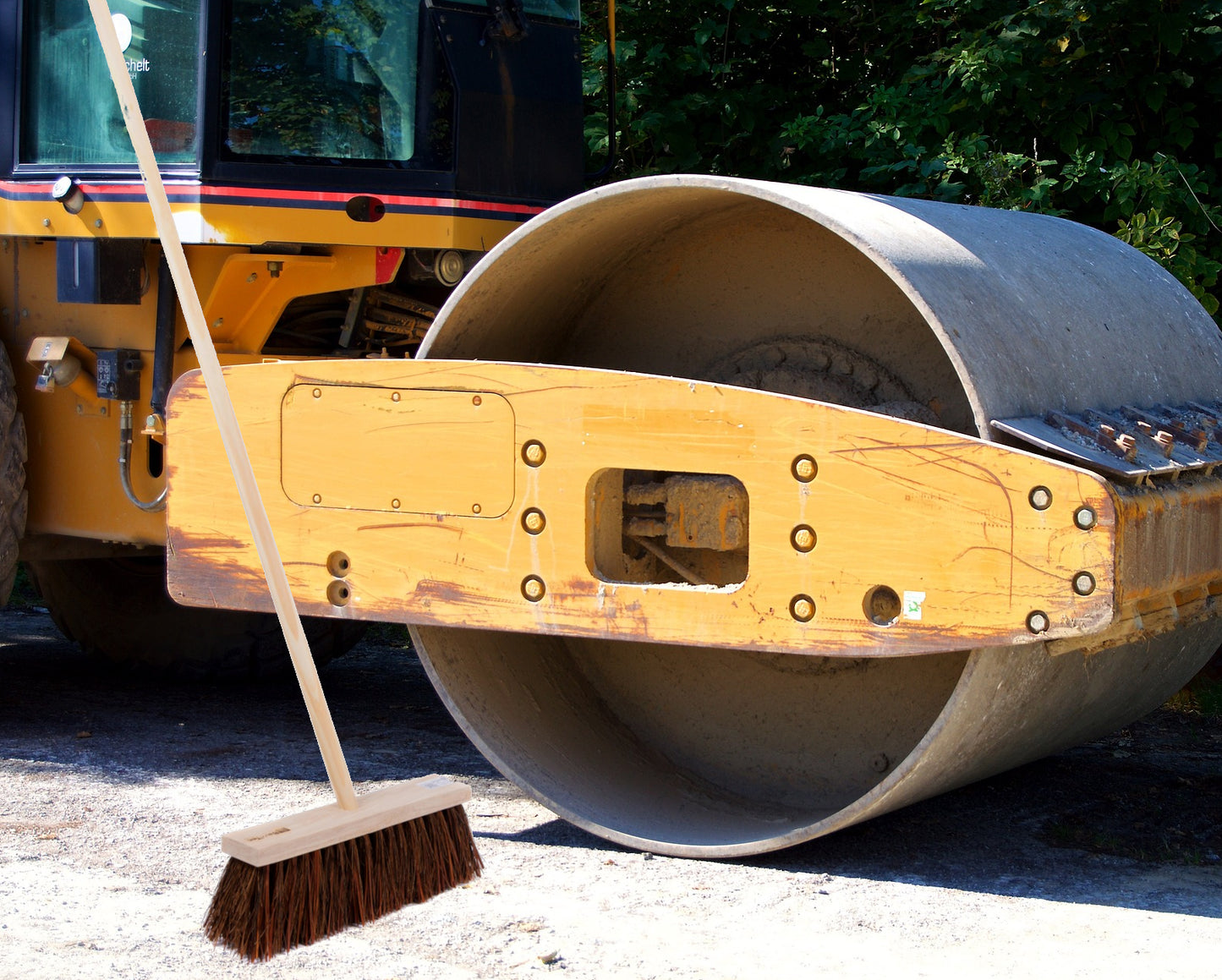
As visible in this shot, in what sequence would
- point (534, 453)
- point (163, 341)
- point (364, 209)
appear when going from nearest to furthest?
point (534, 453), point (364, 209), point (163, 341)

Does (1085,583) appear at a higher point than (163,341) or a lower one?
lower

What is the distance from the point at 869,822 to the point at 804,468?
0.99 metres

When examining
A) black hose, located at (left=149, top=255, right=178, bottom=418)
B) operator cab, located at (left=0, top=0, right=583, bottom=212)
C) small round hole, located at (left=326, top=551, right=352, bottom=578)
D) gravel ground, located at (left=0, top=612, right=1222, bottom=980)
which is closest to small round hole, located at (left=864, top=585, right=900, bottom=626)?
gravel ground, located at (left=0, top=612, right=1222, bottom=980)

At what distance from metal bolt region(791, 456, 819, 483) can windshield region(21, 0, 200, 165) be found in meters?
1.86

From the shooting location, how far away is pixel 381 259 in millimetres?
4125

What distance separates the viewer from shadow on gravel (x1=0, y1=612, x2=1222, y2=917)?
3.26 m

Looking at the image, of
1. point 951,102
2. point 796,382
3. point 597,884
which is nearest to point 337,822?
point 597,884

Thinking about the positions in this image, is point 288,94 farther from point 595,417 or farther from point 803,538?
point 803,538

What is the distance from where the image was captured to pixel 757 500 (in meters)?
3.08

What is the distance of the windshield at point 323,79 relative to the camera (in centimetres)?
405

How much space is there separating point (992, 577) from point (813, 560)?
1.09 feet

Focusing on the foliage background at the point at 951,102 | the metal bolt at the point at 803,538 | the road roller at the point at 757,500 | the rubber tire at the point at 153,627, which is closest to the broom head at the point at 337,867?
the road roller at the point at 757,500

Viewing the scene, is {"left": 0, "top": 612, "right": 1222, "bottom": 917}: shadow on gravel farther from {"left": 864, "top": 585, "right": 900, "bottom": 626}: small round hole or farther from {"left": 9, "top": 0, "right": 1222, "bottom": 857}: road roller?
{"left": 864, "top": 585, "right": 900, "bottom": 626}: small round hole

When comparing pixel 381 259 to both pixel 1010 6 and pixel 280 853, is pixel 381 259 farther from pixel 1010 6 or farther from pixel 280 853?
pixel 1010 6
